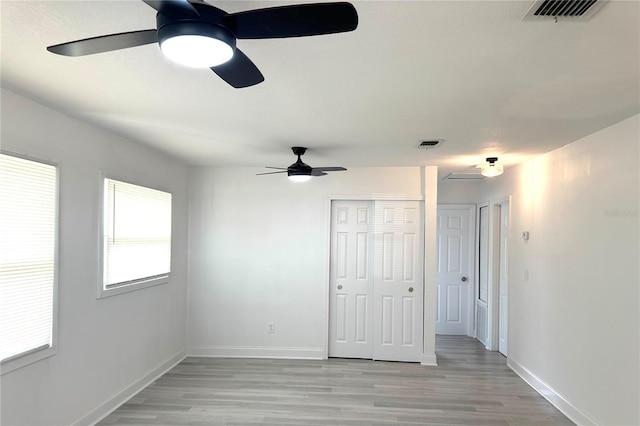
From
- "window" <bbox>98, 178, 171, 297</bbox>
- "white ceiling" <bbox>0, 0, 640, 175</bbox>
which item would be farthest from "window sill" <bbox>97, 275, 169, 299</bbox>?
"white ceiling" <bbox>0, 0, 640, 175</bbox>

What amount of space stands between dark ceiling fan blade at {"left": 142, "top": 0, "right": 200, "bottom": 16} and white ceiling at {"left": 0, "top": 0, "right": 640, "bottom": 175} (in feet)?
1.29

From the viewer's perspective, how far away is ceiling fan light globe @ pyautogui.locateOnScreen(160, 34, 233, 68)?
1.20 meters

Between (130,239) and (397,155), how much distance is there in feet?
9.67

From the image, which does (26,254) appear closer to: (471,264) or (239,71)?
(239,71)

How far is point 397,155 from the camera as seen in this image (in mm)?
4328

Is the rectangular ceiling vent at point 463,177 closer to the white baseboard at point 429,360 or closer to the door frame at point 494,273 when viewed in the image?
the door frame at point 494,273

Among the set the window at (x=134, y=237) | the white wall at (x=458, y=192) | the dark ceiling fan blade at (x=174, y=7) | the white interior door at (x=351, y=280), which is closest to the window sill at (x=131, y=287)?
the window at (x=134, y=237)

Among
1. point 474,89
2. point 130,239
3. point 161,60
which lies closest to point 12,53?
point 161,60

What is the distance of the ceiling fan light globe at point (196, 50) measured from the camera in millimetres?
1203

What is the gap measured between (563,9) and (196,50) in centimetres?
136

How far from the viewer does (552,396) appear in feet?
12.4

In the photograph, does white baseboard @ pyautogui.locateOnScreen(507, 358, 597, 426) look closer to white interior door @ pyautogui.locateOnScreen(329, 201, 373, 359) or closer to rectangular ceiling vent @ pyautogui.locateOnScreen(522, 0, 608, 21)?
white interior door @ pyautogui.locateOnScreen(329, 201, 373, 359)

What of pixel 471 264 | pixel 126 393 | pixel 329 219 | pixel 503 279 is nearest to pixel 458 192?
pixel 471 264

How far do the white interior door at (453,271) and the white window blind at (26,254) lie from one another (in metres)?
5.44
